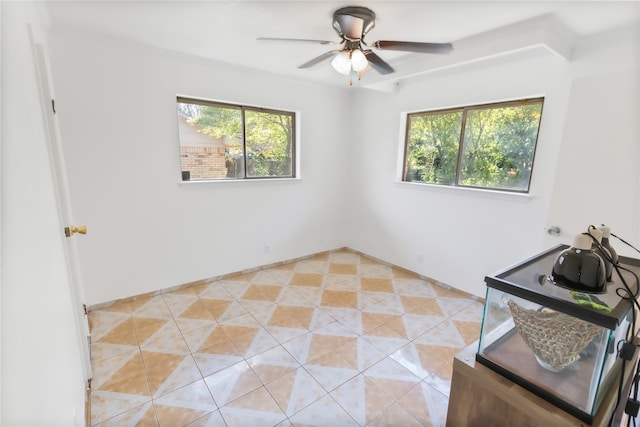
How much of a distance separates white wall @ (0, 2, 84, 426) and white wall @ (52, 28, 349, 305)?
4.74 ft

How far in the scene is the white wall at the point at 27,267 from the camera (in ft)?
2.14

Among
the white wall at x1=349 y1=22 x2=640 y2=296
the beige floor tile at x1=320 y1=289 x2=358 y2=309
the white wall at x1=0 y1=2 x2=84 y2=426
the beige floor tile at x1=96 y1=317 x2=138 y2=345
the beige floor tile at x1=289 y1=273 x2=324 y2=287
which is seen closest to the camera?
the white wall at x1=0 y1=2 x2=84 y2=426

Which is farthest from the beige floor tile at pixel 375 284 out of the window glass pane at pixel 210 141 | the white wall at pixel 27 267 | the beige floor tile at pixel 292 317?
the white wall at pixel 27 267

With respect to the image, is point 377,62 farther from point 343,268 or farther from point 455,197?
point 343,268

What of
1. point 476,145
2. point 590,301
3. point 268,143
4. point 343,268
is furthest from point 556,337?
point 268,143

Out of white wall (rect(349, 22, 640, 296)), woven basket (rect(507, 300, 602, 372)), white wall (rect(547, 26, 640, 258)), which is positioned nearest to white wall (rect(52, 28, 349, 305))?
white wall (rect(349, 22, 640, 296))

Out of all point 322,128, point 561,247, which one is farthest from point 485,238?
point 322,128

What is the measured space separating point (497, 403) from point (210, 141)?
3189 mm

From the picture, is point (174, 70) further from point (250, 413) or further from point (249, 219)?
point (250, 413)

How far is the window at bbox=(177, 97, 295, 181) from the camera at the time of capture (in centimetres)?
305

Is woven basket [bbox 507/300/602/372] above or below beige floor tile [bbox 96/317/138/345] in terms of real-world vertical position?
above

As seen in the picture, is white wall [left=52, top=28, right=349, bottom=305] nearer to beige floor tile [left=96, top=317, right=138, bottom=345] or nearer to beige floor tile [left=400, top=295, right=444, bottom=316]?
beige floor tile [left=96, top=317, right=138, bottom=345]

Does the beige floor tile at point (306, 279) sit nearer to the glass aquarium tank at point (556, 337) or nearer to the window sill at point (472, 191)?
the window sill at point (472, 191)

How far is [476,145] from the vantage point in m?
2.98
